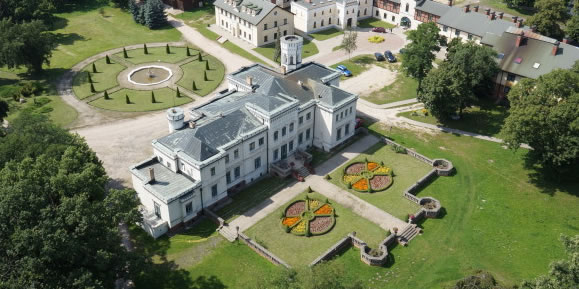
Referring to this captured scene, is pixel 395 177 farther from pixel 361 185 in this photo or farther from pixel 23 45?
pixel 23 45

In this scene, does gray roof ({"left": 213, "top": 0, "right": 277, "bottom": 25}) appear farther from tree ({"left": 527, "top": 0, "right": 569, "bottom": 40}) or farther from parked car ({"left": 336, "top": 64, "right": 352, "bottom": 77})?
tree ({"left": 527, "top": 0, "right": 569, "bottom": 40})

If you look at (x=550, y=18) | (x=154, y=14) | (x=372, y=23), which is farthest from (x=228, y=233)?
(x=550, y=18)

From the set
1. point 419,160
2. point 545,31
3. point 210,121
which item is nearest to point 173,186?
point 210,121

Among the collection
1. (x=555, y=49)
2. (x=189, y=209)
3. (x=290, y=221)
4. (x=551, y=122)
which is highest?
(x=555, y=49)

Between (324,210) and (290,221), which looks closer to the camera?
(290,221)

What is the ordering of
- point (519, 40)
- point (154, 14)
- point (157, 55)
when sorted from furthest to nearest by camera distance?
point (154, 14), point (157, 55), point (519, 40)

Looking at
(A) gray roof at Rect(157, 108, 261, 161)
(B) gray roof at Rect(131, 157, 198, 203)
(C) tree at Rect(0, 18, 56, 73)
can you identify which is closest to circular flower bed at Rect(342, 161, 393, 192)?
(A) gray roof at Rect(157, 108, 261, 161)

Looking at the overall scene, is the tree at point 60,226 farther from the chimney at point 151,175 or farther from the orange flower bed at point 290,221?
the orange flower bed at point 290,221
